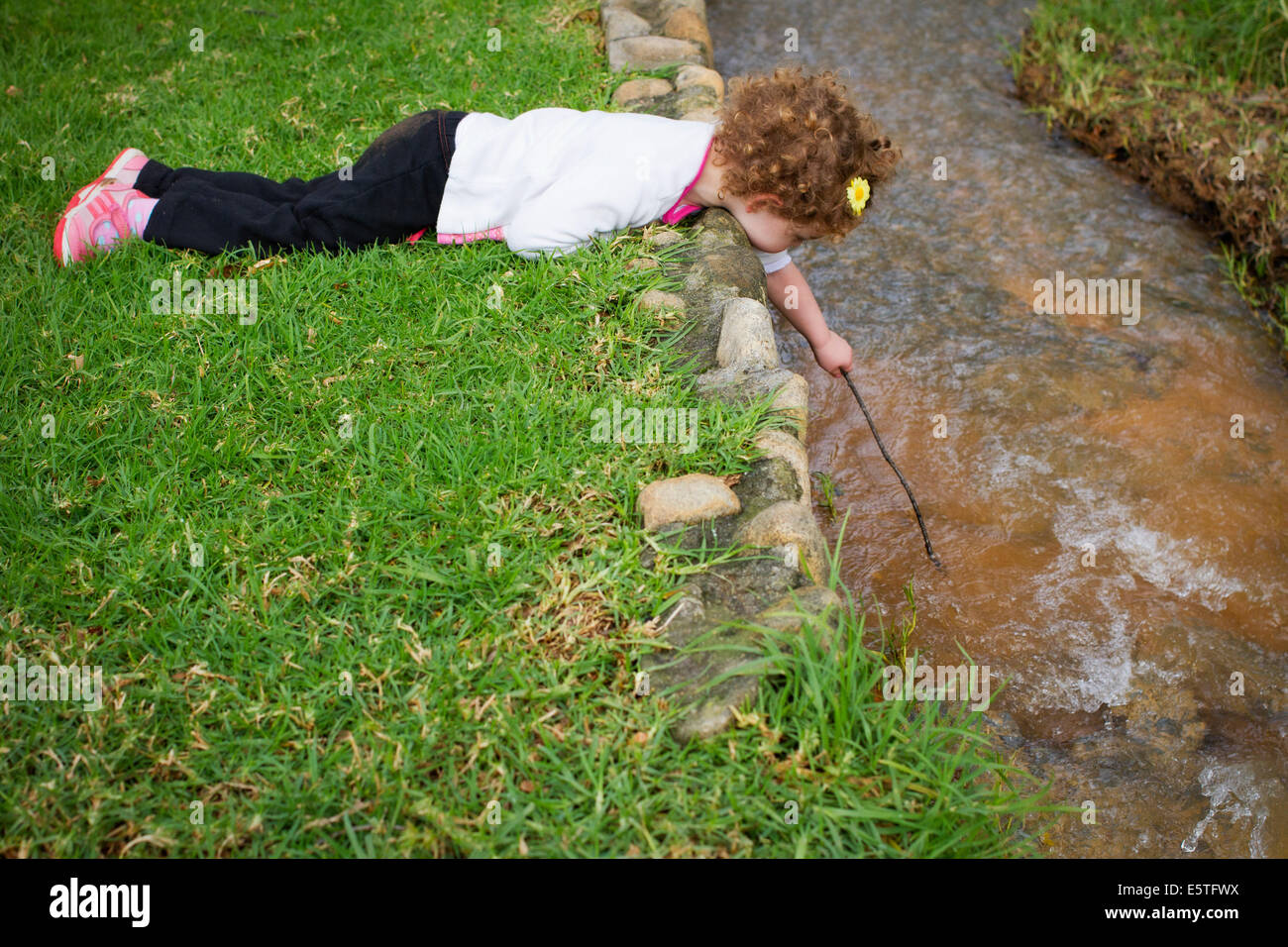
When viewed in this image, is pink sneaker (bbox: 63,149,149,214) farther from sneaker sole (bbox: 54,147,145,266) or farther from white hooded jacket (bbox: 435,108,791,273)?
white hooded jacket (bbox: 435,108,791,273)

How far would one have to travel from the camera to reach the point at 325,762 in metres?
1.61

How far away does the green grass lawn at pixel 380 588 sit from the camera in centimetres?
155

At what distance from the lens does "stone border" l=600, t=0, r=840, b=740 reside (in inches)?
67.6

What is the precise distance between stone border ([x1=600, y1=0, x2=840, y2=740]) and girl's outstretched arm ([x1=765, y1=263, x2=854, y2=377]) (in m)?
0.18

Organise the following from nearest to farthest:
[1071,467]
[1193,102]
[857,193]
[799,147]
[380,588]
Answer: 1. [380,588]
2. [799,147]
3. [857,193]
4. [1071,467]
5. [1193,102]

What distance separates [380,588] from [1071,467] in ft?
6.95

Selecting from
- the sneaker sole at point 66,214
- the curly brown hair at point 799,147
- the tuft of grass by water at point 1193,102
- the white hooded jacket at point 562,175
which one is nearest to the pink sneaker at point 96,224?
the sneaker sole at point 66,214

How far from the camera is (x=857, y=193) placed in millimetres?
2594

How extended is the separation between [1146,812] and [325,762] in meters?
1.76

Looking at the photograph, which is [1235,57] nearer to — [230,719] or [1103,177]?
[1103,177]

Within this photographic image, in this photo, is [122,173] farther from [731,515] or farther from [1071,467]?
[1071,467]

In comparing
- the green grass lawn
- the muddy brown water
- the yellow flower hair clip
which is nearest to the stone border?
the green grass lawn

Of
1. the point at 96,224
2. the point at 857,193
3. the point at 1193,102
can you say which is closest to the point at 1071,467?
the point at 857,193
